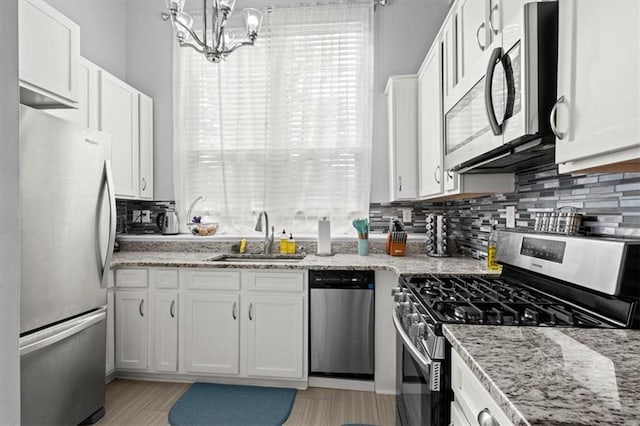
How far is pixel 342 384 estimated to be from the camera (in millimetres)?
2498

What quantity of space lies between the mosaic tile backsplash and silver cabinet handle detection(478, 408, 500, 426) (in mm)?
789

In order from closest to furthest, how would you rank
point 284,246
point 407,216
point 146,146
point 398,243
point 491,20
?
point 491,20, point 398,243, point 284,246, point 407,216, point 146,146

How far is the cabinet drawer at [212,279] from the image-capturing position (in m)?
2.54

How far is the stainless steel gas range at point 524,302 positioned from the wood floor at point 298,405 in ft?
2.19

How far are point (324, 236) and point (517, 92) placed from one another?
194 centimetres

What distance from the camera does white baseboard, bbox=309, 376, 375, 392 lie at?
2475mm

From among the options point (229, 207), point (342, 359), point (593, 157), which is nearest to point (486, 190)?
point (593, 157)

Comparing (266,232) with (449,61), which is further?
(266,232)

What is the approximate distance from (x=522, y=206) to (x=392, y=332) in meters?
1.11

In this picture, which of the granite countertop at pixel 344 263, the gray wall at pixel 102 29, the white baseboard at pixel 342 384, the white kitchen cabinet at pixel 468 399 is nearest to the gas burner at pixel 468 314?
the white kitchen cabinet at pixel 468 399

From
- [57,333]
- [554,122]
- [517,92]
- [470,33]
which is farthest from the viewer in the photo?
[57,333]

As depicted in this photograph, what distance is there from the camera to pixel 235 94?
10.8 feet

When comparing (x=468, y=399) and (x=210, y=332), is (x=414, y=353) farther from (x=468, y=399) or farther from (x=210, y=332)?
(x=210, y=332)

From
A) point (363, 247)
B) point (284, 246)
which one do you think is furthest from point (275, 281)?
point (363, 247)
